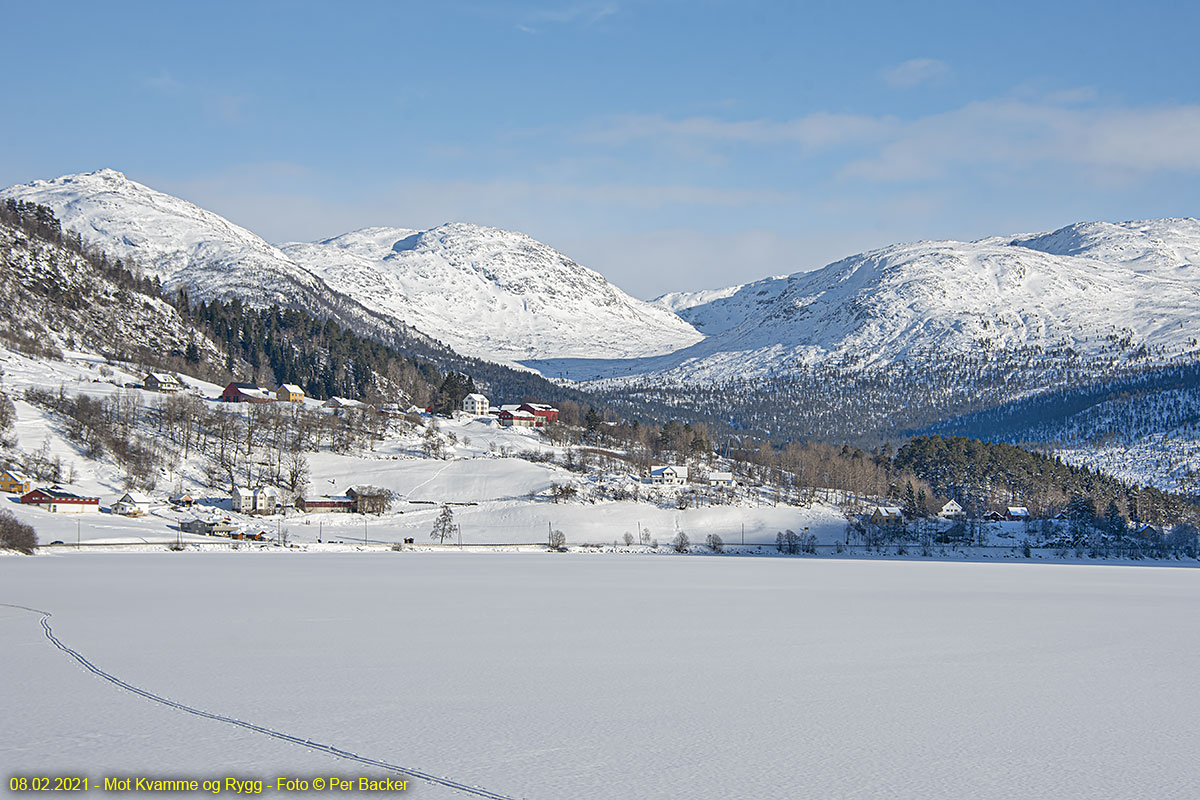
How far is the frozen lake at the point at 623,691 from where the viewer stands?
17234mm

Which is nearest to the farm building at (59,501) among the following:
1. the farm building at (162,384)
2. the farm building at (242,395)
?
the farm building at (162,384)

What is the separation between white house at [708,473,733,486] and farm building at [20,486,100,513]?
8130 cm

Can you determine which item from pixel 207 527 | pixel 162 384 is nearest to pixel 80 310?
pixel 162 384

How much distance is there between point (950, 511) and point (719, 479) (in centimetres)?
3451

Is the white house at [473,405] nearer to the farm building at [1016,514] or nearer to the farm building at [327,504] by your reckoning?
the farm building at [327,504]

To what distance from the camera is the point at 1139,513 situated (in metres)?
152

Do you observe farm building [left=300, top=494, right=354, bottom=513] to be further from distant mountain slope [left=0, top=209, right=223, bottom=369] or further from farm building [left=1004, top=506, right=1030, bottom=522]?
farm building [left=1004, top=506, right=1030, bottom=522]

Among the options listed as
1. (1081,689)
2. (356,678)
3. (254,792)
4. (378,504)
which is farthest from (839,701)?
(378,504)

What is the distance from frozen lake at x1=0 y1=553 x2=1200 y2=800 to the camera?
17.2 meters

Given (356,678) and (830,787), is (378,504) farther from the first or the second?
(830,787)

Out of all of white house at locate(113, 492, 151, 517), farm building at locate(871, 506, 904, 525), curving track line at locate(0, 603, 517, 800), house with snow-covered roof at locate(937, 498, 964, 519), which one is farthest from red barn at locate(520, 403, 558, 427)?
curving track line at locate(0, 603, 517, 800)

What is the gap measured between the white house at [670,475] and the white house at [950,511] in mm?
37819

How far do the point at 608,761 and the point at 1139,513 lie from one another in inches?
6221

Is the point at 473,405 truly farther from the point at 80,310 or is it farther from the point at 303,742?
the point at 303,742
